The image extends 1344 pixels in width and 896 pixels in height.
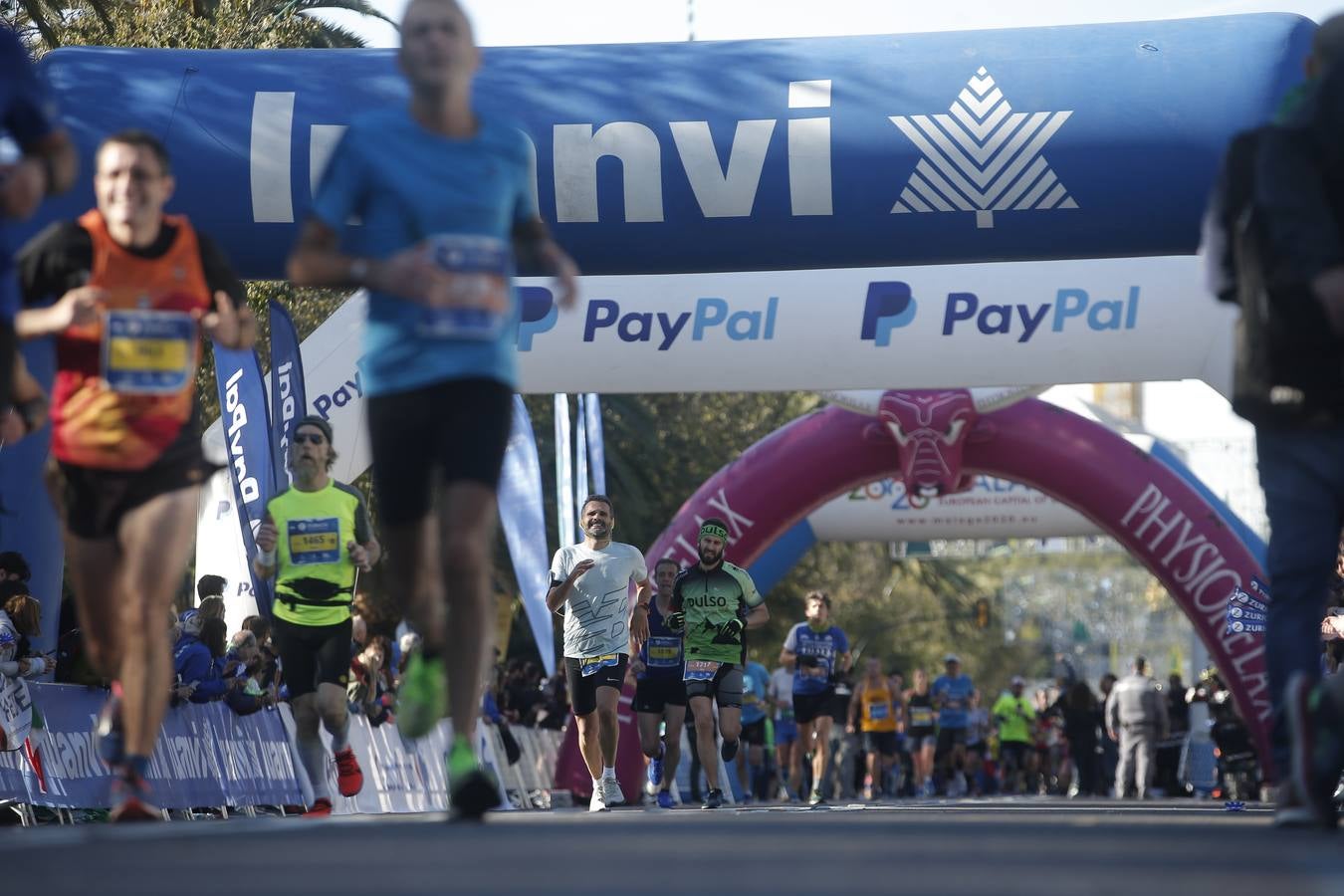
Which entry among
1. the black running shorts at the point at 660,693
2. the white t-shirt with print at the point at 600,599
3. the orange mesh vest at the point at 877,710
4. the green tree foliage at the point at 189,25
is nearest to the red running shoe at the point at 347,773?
the white t-shirt with print at the point at 600,599

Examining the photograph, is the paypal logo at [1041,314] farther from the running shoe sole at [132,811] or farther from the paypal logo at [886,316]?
the running shoe sole at [132,811]

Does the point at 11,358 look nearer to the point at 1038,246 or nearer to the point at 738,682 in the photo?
the point at 1038,246

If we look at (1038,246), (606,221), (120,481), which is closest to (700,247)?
(606,221)

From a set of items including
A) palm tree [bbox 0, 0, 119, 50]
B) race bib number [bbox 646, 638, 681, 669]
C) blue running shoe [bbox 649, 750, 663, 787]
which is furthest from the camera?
palm tree [bbox 0, 0, 119, 50]

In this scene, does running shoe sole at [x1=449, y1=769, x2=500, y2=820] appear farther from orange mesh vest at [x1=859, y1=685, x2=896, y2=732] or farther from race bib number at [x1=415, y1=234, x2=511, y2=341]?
orange mesh vest at [x1=859, y1=685, x2=896, y2=732]

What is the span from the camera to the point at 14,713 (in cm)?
1046

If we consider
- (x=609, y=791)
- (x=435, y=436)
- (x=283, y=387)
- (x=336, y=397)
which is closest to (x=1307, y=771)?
(x=435, y=436)

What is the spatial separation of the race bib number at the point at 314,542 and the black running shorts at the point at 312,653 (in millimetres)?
315

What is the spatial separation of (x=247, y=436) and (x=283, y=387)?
0.71m

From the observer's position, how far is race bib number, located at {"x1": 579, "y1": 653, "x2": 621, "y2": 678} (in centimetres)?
1298

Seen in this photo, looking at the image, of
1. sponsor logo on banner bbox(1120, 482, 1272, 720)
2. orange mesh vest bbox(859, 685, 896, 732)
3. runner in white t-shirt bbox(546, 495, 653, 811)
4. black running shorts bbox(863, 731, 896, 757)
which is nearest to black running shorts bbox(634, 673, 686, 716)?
runner in white t-shirt bbox(546, 495, 653, 811)

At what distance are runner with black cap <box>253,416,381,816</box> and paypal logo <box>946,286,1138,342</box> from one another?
17.8 ft

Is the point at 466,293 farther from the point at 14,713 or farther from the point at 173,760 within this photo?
the point at 173,760

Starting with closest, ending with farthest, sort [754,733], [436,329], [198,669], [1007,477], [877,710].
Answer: [436,329] < [198,669] < [1007,477] < [754,733] < [877,710]
